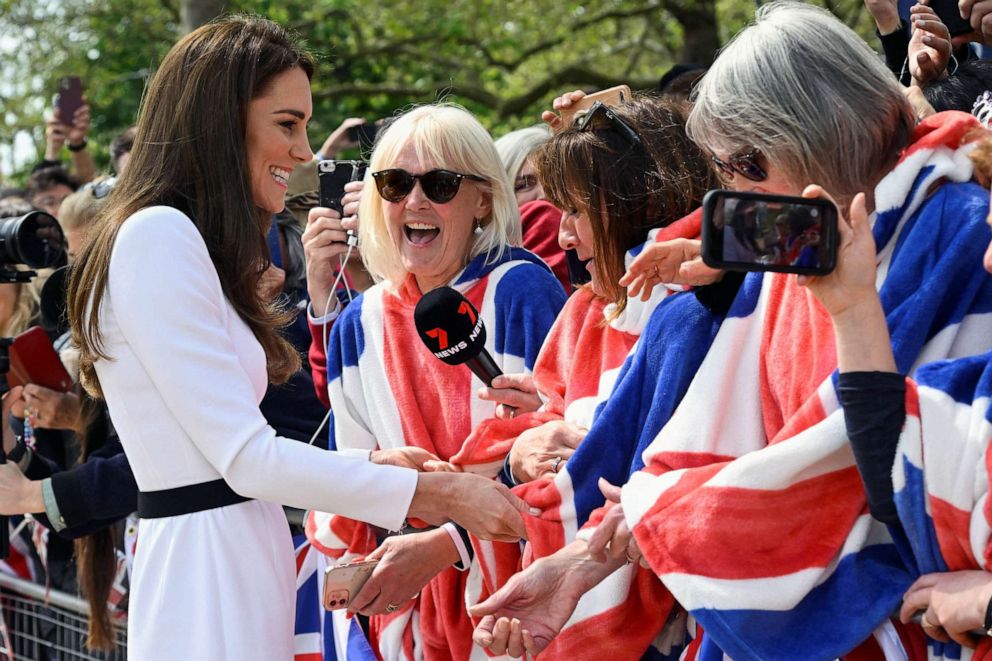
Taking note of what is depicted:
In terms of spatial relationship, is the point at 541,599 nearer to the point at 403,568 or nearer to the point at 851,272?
the point at 403,568

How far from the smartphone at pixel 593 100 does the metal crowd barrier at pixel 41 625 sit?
2625 millimetres

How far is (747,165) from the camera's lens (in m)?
2.67

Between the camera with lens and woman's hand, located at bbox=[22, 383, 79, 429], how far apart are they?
0.84 m

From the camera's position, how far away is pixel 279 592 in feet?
10.3

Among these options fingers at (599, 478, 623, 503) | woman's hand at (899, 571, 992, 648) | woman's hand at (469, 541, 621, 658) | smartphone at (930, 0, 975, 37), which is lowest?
woman's hand at (469, 541, 621, 658)

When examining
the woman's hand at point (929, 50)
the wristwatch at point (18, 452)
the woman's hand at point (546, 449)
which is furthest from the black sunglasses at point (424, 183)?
the wristwatch at point (18, 452)

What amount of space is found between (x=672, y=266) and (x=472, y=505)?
2.40 ft

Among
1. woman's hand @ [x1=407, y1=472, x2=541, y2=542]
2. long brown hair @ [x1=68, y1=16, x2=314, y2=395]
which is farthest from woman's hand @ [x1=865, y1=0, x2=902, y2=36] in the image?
woman's hand @ [x1=407, y1=472, x2=541, y2=542]

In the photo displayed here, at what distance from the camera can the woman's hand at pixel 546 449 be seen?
10.5 ft

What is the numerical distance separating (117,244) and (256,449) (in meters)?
0.54

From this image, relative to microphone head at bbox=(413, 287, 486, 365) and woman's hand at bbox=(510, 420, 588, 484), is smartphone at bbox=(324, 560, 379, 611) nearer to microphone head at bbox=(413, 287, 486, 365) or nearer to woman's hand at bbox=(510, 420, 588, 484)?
woman's hand at bbox=(510, 420, 588, 484)

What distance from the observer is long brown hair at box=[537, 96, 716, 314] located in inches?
128

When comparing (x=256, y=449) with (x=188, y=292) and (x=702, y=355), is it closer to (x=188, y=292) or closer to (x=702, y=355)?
(x=188, y=292)

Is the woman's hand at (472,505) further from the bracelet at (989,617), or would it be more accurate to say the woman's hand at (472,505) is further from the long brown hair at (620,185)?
the bracelet at (989,617)
